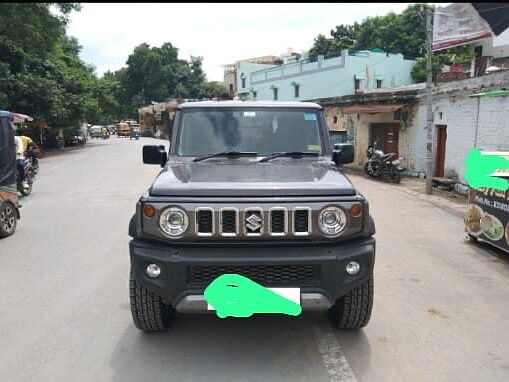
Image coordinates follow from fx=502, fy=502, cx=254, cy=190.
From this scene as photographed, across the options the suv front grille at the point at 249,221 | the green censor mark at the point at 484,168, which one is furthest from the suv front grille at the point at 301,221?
the green censor mark at the point at 484,168

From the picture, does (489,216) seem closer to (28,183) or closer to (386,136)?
(28,183)

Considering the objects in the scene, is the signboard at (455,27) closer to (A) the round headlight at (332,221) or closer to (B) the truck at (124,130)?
(A) the round headlight at (332,221)

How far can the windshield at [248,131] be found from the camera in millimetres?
4828

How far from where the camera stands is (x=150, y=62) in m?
75.4

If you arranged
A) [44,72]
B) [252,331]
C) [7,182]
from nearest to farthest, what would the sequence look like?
[252,331] < [7,182] < [44,72]

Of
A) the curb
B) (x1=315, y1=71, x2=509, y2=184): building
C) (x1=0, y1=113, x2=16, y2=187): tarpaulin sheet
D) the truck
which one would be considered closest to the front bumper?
(x1=0, y1=113, x2=16, y2=187): tarpaulin sheet

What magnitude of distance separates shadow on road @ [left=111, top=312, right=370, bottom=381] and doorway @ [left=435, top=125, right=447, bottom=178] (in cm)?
1327

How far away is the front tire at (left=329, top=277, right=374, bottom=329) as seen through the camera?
394 centimetres

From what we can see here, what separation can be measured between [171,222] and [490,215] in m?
5.49

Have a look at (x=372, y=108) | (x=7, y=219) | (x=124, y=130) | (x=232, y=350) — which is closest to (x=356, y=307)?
(x=232, y=350)

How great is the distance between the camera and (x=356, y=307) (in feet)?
13.1

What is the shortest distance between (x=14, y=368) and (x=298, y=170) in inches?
103

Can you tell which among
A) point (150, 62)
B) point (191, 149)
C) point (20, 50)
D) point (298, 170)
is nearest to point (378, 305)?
point (298, 170)

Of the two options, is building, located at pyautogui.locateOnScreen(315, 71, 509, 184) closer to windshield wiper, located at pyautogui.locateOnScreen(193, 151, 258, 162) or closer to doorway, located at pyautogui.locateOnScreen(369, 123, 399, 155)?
doorway, located at pyautogui.locateOnScreen(369, 123, 399, 155)
